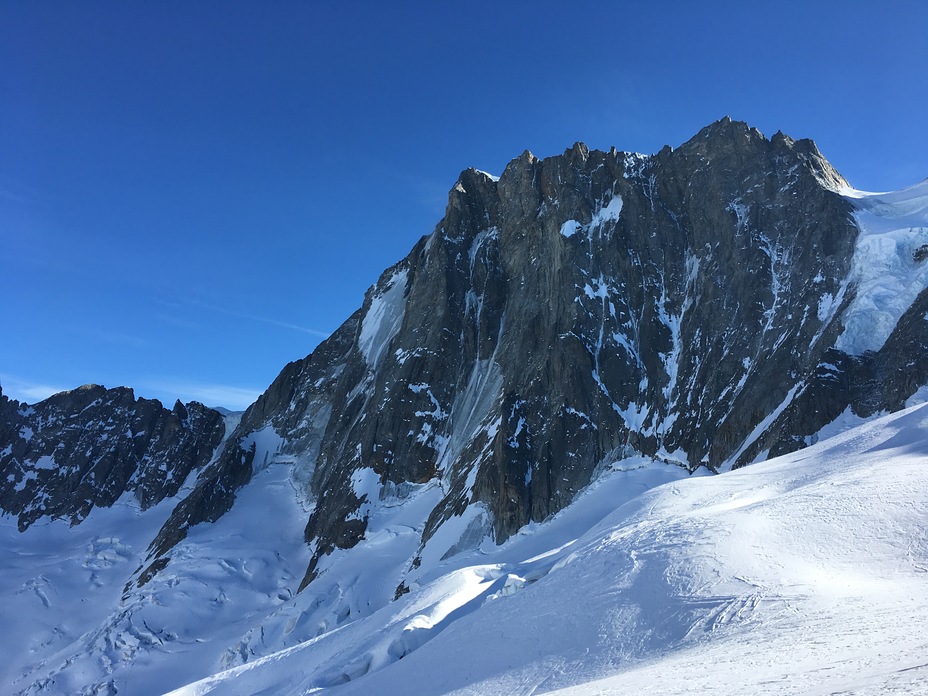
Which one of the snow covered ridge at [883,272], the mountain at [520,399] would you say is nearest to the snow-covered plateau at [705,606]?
the mountain at [520,399]

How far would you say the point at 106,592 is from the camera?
8919 centimetres

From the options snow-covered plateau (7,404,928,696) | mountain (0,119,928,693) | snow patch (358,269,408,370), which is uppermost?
snow patch (358,269,408,370)

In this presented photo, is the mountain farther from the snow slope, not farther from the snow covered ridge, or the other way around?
the snow slope

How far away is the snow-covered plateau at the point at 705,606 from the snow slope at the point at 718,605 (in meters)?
0.07

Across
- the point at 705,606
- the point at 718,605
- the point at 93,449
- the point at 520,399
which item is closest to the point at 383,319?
the point at 520,399

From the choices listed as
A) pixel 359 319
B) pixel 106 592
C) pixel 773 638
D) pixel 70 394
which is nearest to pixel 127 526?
pixel 106 592

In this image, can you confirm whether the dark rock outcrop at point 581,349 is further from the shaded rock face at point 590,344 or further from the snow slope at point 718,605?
the snow slope at point 718,605

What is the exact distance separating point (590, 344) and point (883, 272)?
2774cm

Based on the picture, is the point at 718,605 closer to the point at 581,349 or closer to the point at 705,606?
the point at 705,606

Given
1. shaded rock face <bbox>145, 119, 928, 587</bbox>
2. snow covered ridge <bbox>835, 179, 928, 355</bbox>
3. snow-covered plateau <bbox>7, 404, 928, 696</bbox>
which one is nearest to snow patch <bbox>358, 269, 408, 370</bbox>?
shaded rock face <bbox>145, 119, 928, 587</bbox>

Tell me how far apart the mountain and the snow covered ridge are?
0.23m

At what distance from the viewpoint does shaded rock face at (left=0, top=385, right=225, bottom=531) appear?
115125 mm

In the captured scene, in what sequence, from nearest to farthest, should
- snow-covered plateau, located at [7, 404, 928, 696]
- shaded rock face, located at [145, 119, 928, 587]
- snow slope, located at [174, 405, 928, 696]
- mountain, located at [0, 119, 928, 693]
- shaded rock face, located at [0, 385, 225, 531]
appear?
snow slope, located at [174, 405, 928, 696] → snow-covered plateau, located at [7, 404, 928, 696] → mountain, located at [0, 119, 928, 693] → shaded rock face, located at [145, 119, 928, 587] → shaded rock face, located at [0, 385, 225, 531]

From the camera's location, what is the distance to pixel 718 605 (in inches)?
815
